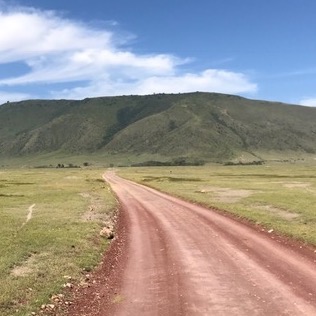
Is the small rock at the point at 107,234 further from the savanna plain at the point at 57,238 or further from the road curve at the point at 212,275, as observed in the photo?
the road curve at the point at 212,275

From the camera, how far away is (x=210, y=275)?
19469mm

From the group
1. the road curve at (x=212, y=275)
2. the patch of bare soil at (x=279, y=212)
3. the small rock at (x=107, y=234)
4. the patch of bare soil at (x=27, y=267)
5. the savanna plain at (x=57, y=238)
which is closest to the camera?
the road curve at (x=212, y=275)

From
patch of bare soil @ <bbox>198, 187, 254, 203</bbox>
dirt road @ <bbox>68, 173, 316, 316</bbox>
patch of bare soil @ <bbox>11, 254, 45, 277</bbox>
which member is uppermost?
dirt road @ <bbox>68, 173, 316, 316</bbox>

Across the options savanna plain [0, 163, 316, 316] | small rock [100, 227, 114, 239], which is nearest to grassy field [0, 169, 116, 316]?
savanna plain [0, 163, 316, 316]

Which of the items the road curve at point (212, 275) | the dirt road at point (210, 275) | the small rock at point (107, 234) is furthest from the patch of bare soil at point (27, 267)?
the small rock at point (107, 234)

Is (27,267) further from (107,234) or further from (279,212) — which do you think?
(279,212)

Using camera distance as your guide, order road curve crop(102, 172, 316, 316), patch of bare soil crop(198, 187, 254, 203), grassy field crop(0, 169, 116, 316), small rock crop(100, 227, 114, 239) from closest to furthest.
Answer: road curve crop(102, 172, 316, 316), grassy field crop(0, 169, 116, 316), small rock crop(100, 227, 114, 239), patch of bare soil crop(198, 187, 254, 203)

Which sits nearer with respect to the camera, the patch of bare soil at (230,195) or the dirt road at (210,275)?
the dirt road at (210,275)

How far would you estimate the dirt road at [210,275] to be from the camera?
A: 1537 cm

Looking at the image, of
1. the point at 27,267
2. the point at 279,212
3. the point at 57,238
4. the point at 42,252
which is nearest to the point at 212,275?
the point at 27,267

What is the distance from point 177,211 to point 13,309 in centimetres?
3053

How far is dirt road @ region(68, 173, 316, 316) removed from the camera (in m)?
15.4

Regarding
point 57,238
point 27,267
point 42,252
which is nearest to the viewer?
point 27,267

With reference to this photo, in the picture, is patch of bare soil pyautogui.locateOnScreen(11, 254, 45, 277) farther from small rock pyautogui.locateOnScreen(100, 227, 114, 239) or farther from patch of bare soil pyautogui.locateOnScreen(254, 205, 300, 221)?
patch of bare soil pyautogui.locateOnScreen(254, 205, 300, 221)
